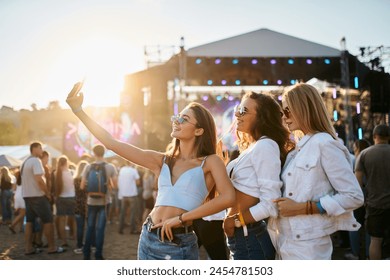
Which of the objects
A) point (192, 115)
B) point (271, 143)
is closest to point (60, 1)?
point (192, 115)

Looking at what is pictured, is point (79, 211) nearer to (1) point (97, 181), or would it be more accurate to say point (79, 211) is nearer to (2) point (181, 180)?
(1) point (97, 181)

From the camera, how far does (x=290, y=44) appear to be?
1027cm

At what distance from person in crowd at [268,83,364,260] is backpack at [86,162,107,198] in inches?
147

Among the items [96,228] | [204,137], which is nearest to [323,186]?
[204,137]

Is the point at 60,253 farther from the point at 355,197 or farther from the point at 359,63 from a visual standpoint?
the point at 359,63

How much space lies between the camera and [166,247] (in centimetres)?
196

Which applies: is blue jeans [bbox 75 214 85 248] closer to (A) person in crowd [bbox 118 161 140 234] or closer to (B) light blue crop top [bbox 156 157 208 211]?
(A) person in crowd [bbox 118 161 140 234]

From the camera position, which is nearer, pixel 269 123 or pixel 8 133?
pixel 269 123

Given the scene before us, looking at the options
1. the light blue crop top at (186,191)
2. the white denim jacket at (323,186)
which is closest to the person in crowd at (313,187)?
the white denim jacket at (323,186)

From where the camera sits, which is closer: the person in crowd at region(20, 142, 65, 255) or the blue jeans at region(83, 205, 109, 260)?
the blue jeans at region(83, 205, 109, 260)

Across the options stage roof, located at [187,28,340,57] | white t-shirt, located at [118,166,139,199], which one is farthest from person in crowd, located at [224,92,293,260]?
stage roof, located at [187,28,340,57]

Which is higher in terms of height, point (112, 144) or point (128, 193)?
point (112, 144)

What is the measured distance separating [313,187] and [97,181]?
3.92 metres

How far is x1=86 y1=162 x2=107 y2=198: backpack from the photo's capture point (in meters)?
5.41
